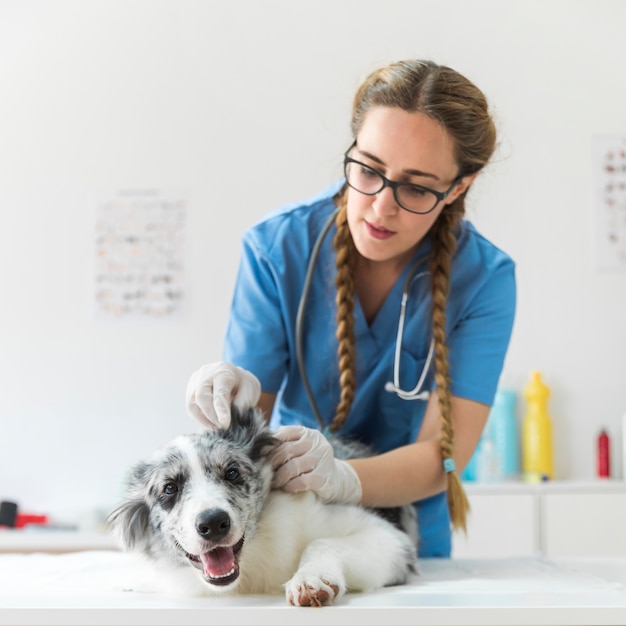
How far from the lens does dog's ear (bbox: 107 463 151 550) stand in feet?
3.91

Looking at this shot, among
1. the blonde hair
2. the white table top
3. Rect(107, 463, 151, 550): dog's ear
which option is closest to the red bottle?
the blonde hair

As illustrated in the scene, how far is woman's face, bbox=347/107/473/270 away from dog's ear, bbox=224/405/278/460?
403 millimetres

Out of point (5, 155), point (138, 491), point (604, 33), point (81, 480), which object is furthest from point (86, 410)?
point (604, 33)

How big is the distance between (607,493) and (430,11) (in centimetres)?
189

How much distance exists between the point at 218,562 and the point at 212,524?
6cm

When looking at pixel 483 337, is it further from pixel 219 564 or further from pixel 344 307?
pixel 219 564

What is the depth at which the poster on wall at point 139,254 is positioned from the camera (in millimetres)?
3295

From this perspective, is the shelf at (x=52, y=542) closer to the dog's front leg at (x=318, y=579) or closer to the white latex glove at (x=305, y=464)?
the white latex glove at (x=305, y=464)

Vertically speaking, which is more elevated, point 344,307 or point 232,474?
point 344,307

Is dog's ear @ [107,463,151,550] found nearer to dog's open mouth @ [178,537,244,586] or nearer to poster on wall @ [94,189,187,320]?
dog's open mouth @ [178,537,244,586]

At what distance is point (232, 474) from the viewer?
1165 millimetres

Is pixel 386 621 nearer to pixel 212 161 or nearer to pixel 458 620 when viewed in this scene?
pixel 458 620

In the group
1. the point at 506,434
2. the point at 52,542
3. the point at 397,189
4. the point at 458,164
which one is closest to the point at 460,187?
the point at 458,164

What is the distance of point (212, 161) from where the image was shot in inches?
130
